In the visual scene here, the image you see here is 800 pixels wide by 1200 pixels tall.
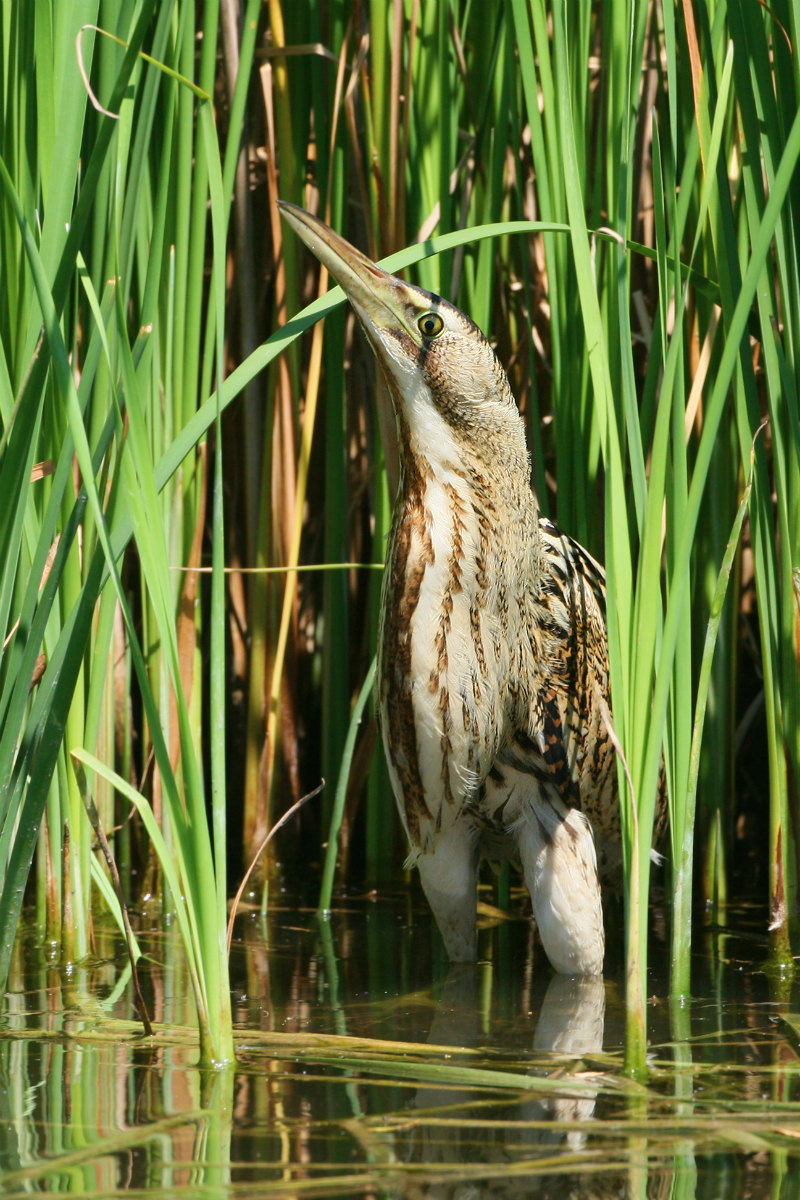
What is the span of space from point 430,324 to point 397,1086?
1369 millimetres

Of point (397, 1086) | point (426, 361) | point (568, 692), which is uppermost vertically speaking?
point (426, 361)

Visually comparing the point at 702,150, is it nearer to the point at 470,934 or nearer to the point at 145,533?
the point at 145,533

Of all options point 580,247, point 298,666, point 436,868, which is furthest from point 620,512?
point 298,666

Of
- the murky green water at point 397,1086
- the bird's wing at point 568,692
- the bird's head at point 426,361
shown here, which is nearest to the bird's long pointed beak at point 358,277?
the bird's head at point 426,361

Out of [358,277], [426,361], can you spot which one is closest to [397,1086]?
[426,361]

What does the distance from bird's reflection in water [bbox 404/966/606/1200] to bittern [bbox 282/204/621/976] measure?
0.35 metres

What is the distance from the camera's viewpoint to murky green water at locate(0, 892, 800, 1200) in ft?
5.64

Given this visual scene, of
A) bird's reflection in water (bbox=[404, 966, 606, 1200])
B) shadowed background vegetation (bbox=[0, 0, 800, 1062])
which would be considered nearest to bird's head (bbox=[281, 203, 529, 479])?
shadowed background vegetation (bbox=[0, 0, 800, 1062])

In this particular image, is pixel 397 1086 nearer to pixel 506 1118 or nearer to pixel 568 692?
pixel 506 1118

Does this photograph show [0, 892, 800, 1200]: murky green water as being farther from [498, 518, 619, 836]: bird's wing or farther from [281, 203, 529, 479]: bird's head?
[281, 203, 529, 479]: bird's head

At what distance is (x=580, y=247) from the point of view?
211 cm

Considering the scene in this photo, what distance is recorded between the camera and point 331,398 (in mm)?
3443

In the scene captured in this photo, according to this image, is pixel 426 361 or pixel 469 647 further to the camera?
pixel 469 647

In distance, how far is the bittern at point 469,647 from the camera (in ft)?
8.54
